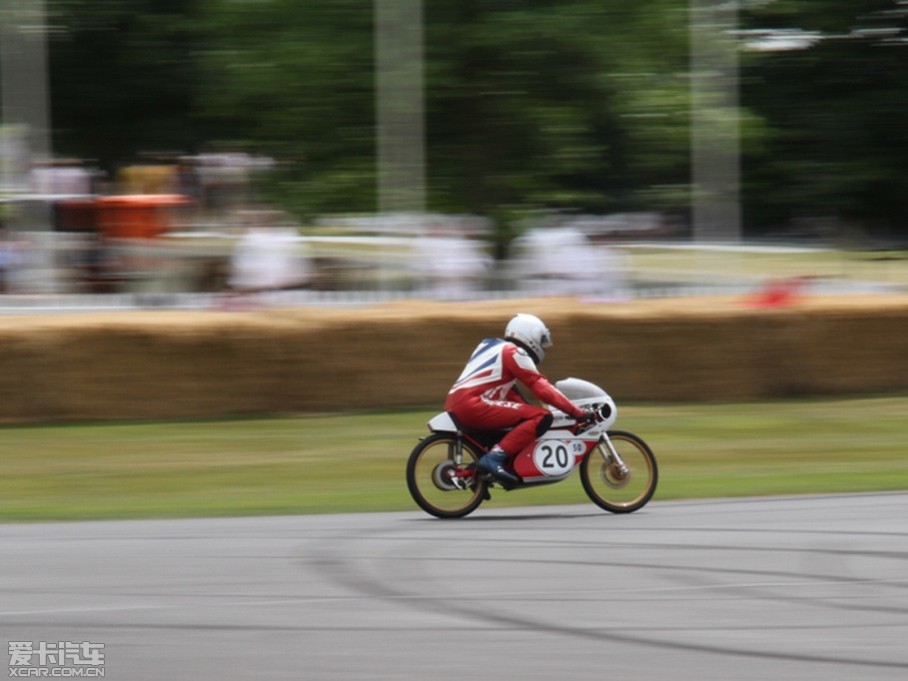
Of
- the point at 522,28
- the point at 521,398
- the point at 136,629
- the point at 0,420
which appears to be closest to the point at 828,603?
the point at 136,629

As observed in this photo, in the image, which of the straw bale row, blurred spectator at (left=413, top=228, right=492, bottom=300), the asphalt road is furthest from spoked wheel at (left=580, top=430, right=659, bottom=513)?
blurred spectator at (left=413, top=228, right=492, bottom=300)

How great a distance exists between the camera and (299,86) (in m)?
18.8

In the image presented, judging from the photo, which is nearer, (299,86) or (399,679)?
(399,679)

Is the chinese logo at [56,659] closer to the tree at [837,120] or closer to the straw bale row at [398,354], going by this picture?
the straw bale row at [398,354]

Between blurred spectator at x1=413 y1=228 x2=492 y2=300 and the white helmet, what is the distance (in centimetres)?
668

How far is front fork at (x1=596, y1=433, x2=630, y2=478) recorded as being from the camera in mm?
10258

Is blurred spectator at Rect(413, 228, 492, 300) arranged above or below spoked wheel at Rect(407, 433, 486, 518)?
above

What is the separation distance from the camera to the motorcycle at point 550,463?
1016 cm

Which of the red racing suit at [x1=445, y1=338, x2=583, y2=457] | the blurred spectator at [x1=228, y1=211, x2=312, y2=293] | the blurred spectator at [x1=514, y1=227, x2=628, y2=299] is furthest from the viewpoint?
the blurred spectator at [x1=514, y1=227, x2=628, y2=299]

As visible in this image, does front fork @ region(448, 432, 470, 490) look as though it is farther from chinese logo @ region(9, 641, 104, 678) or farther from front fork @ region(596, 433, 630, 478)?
chinese logo @ region(9, 641, 104, 678)

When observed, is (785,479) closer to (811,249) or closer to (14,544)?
(14,544)

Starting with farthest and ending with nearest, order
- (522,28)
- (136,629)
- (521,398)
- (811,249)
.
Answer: (811,249) < (522,28) < (521,398) < (136,629)

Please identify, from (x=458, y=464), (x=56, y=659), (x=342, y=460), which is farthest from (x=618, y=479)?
(x=56, y=659)

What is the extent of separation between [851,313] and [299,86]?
7.23m
